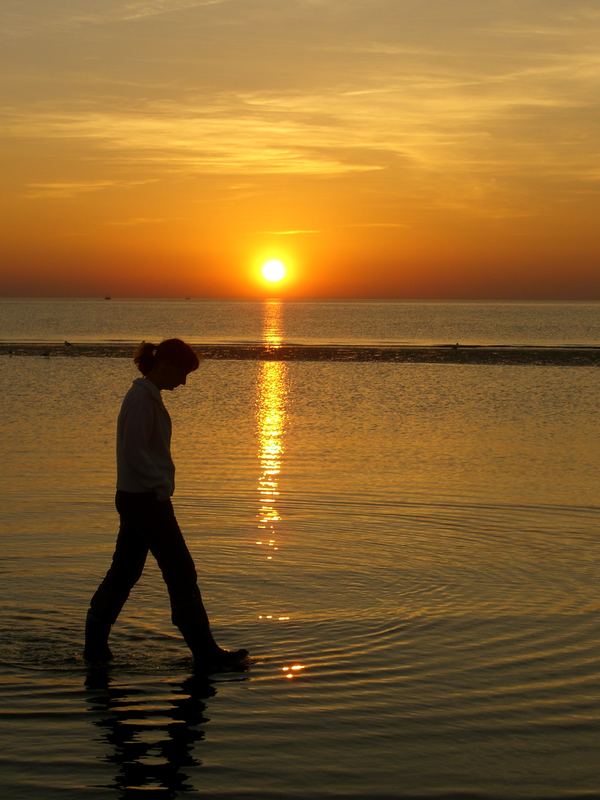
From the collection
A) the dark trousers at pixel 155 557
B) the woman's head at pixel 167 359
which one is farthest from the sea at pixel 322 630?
the woman's head at pixel 167 359

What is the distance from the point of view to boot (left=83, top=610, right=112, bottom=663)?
23.8 ft

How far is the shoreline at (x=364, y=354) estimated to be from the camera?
53469mm

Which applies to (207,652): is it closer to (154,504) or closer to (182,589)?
(182,589)

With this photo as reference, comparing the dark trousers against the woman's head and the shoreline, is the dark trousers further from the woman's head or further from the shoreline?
the shoreline

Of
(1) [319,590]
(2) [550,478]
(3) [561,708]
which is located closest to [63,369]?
(2) [550,478]

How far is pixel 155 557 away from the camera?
23.6 feet

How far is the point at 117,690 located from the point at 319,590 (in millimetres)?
2691

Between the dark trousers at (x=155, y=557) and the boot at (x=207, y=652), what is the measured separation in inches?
0.9

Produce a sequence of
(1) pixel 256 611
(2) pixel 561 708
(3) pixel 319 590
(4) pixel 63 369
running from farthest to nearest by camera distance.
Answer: (4) pixel 63 369
(3) pixel 319 590
(1) pixel 256 611
(2) pixel 561 708

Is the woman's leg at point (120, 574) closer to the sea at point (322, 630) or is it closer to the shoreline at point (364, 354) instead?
the sea at point (322, 630)

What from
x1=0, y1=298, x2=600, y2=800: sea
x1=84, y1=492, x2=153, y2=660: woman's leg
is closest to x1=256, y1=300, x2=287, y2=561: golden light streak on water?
x1=0, y1=298, x2=600, y2=800: sea

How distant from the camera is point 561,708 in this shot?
6.46 metres

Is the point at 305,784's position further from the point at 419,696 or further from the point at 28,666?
the point at 28,666

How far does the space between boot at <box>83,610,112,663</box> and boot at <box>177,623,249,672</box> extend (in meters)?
0.49
